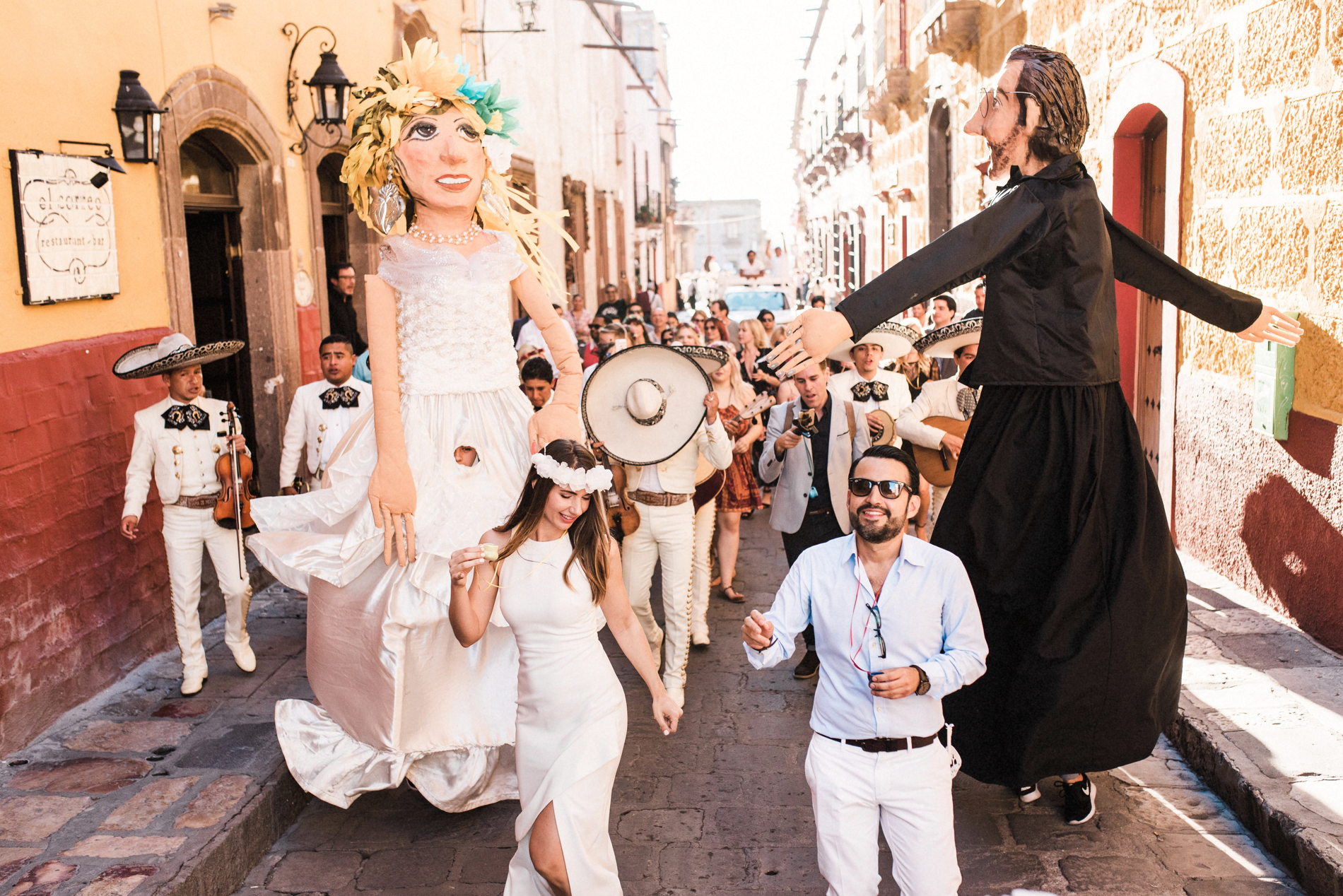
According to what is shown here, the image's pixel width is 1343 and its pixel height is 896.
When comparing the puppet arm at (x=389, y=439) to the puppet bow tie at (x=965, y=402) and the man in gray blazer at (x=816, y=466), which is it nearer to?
the man in gray blazer at (x=816, y=466)

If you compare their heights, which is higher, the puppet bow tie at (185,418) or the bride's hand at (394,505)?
the puppet bow tie at (185,418)

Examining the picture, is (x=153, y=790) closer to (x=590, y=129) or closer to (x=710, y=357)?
(x=710, y=357)

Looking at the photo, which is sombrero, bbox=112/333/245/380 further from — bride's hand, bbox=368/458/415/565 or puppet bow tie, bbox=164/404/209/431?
bride's hand, bbox=368/458/415/565

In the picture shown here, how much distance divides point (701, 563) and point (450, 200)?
287 cm

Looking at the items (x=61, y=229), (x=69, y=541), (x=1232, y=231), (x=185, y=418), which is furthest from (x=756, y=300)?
(x=69, y=541)

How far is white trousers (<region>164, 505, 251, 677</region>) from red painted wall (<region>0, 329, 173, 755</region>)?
0.40 meters

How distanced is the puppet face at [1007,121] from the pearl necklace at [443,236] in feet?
5.92

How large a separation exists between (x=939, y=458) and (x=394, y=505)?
3040mm

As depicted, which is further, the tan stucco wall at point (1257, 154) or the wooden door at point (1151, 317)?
the wooden door at point (1151, 317)

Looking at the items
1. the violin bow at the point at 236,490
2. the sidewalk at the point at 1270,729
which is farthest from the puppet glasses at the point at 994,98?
the violin bow at the point at 236,490

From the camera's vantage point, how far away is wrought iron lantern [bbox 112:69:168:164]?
6.03 metres

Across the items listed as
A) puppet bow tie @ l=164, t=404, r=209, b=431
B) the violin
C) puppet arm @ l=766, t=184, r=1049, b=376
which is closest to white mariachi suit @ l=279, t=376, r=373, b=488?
the violin

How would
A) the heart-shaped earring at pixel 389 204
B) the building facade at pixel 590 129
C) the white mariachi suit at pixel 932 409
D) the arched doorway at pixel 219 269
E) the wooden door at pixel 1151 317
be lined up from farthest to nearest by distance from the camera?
the building facade at pixel 590 129 → the wooden door at pixel 1151 317 → the arched doorway at pixel 219 269 → the white mariachi suit at pixel 932 409 → the heart-shaped earring at pixel 389 204

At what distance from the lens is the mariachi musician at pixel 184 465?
5543mm
